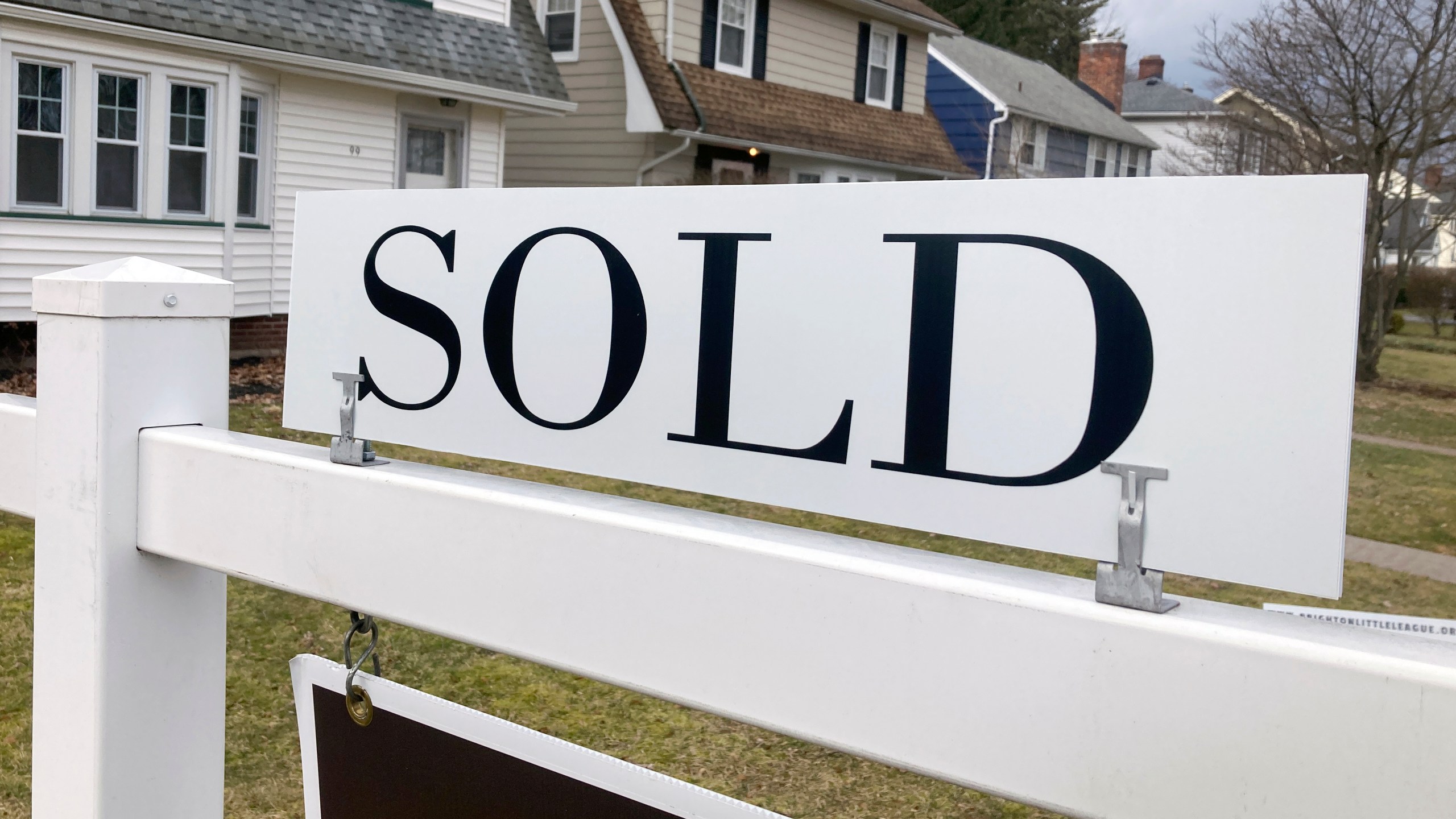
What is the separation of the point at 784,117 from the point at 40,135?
→ 10.2m

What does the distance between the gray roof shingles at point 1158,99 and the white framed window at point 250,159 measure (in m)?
30.5

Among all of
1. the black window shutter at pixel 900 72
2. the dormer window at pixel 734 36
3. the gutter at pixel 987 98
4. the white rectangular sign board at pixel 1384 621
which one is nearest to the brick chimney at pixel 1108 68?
the gutter at pixel 987 98

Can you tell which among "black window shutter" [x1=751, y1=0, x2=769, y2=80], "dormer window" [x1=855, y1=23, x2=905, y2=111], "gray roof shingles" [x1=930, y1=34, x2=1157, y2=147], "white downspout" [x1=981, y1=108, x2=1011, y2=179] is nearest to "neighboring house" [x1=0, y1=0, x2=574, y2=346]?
"black window shutter" [x1=751, y1=0, x2=769, y2=80]

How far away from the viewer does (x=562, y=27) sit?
1678 centimetres

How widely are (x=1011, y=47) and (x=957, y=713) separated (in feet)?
134

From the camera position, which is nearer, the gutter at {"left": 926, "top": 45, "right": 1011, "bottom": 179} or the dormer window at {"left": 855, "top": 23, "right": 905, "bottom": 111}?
the dormer window at {"left": 855, "top": 23, "right": 905, "bottom": 111}

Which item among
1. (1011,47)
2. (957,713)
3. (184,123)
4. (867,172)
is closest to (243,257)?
(184,123)

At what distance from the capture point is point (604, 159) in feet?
53.8

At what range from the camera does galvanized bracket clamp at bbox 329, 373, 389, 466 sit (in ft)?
4.24

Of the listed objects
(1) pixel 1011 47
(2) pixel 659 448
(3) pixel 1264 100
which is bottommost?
(2) pixel 659 448

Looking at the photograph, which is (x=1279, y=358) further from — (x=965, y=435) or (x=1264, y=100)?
(x=1264, y=100)

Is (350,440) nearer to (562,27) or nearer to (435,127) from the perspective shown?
(435,127)

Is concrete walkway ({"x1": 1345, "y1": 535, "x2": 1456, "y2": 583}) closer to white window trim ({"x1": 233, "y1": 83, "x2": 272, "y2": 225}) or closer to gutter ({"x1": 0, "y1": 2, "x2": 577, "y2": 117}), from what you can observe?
gutter ({"x1": 0, "y1": 2, "x2": 577, "y2": 117})

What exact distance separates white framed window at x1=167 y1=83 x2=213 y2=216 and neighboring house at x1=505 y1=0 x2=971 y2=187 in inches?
218
